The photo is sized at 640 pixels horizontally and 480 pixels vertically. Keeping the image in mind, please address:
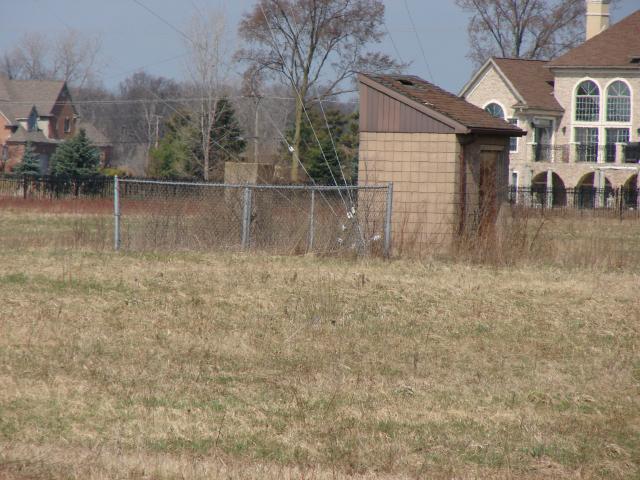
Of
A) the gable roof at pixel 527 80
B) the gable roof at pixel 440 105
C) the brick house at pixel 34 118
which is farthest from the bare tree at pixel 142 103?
the gable roof at pixel 440 105

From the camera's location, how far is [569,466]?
6.61m

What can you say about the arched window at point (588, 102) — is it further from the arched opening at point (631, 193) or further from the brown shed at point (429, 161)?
the brown shed at point (429, 161)

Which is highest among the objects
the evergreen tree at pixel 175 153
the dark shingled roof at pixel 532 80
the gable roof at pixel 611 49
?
the gable roof at pixel 611 49

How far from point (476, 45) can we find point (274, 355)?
57.0 meters

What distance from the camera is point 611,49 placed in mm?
52375

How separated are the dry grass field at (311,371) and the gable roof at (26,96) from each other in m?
57.9

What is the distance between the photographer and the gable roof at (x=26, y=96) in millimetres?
69500

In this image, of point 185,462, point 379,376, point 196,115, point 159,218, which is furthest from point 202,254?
point 196,115

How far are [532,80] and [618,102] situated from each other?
15.8 feet

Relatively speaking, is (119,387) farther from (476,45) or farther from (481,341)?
(476,45)

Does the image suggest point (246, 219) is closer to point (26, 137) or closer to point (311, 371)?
point (311, 371)

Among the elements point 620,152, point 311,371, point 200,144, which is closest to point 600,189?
point 620,152

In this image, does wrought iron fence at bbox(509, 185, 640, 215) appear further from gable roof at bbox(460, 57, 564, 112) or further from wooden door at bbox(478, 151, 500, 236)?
wooden door at bbox(478, 151, 500, 236)

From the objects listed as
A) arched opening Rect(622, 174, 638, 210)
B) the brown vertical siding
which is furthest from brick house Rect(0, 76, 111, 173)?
the brown vertical siding
